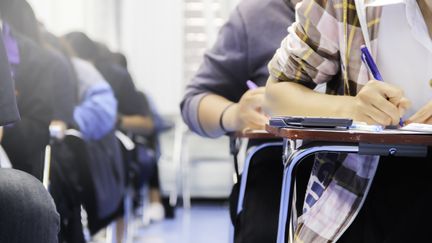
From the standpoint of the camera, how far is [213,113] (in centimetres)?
195

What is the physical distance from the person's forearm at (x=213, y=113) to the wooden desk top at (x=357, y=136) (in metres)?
0.83

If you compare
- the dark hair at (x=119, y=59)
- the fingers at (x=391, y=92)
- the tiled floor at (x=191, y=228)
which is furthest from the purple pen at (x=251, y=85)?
the dark hair at (x=119, y=59)

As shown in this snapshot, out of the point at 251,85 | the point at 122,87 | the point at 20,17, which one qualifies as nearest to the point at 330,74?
the point at 251,85

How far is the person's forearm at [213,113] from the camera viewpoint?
1917 millimetres

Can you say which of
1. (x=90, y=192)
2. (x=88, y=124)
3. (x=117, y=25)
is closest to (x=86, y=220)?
(x=90, y=192)

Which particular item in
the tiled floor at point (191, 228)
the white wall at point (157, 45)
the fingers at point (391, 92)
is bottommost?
the tiled floor at point (191, 228)

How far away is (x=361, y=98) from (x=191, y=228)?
3.97m

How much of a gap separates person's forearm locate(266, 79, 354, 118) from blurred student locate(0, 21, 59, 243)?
44 cm

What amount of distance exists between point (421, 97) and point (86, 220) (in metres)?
2.16

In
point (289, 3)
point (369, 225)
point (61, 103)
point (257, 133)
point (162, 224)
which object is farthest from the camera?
point (162, 224)

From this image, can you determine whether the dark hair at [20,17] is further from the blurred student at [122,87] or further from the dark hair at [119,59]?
the dark hair at [119,59]

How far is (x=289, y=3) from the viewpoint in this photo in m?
1.89

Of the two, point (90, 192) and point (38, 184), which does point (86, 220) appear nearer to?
point (90, 192)

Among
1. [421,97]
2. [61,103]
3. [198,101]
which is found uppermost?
[421,97]
